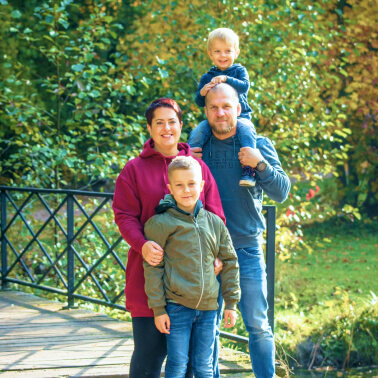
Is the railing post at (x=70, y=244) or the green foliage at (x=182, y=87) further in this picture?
the green foliage at (x=182, y=87)

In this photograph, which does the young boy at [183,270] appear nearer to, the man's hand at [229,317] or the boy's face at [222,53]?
the man's hand at [229,317]

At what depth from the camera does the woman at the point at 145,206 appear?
113 inches

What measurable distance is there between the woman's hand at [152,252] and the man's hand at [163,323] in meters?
0.24

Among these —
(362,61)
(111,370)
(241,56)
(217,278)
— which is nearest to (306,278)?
(241,56)

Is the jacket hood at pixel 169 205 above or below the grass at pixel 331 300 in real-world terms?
above

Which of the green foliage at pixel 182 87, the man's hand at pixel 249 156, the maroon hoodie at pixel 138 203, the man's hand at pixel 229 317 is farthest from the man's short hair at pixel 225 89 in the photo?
the green foliage at pixel 182 87

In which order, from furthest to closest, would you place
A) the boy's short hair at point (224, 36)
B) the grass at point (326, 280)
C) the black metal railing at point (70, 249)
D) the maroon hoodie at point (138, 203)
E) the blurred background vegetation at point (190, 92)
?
the grass at point (326, 280), the blurred background vegetation at point (190, 92), the black metal railing at point (70, 249), the boy's short hair at point (224, 36), the maroon hoodie at point (138, 203)

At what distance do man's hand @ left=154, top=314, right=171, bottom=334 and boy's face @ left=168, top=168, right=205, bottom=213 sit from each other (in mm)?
510

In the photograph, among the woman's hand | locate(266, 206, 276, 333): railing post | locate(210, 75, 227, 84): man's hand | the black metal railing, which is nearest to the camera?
the woman's hand

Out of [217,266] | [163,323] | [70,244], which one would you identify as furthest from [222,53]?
[70,244]

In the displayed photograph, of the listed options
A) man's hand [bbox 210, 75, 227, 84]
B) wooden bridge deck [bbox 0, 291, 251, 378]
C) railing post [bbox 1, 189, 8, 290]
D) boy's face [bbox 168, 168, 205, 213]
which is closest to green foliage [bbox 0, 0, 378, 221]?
railing post [bbox 1, 189, 8, 290]

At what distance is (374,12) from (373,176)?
3029 mm

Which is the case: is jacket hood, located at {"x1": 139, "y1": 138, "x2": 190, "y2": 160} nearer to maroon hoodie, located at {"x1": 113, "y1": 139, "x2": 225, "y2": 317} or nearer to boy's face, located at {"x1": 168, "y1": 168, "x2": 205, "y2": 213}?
maroon hoodie, located at {"x1": 113, "y1": 139, "x2": 225, "y2": 317}

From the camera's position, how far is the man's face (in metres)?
3.15
